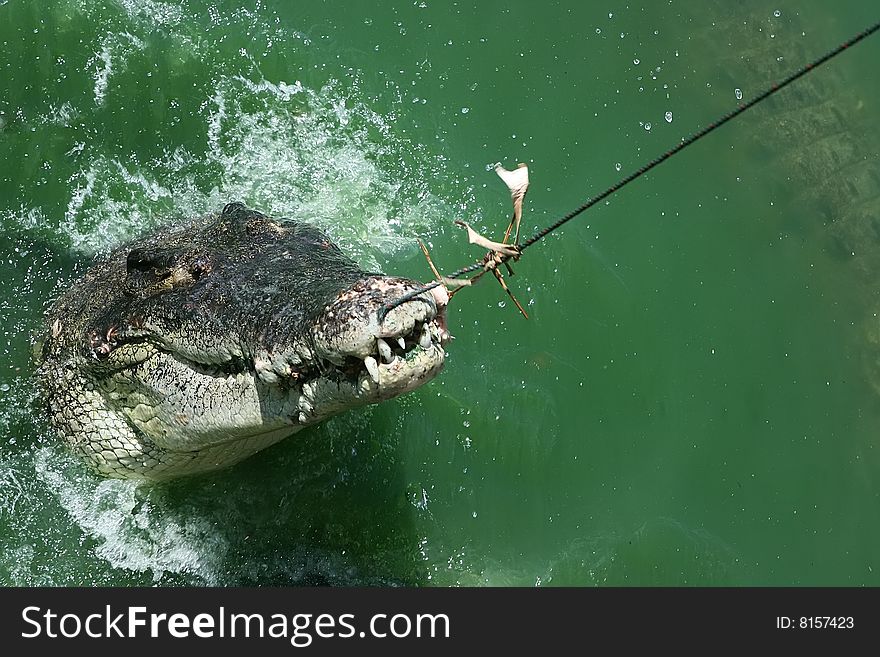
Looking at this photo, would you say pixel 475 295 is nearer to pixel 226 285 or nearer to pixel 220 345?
pixel 226 285

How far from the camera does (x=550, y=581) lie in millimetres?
6543

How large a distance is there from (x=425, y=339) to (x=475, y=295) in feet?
11.2

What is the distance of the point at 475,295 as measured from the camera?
6852 mm

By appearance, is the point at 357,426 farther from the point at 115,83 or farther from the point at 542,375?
the point at 115,83

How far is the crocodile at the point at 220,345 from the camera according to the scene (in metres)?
3.47

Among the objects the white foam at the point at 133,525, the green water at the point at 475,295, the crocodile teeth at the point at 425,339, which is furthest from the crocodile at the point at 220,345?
the green water at the point at 475,295

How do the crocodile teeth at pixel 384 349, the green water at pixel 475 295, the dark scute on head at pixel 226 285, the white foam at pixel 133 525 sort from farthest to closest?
1. the green water at pixel 475 295
2. the white foam at pixel 133 525
3. the dark scute on head at pixel 226 285
4. the crocodile teeth at pixel 384 349

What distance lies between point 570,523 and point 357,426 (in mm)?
1796

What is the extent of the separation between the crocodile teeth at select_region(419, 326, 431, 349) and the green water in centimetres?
250

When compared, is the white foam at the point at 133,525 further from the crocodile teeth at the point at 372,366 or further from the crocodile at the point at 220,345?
the crocodile teeth at the point at 372,366

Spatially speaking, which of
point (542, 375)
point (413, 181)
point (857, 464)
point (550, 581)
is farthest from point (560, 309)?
point (857, 464)

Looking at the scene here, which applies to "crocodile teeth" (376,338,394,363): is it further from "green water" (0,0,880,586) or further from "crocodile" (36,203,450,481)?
"green water" (0,0,880,586)

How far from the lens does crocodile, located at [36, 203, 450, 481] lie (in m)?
3.47

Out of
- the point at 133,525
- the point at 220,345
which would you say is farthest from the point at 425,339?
the point at 133,525
